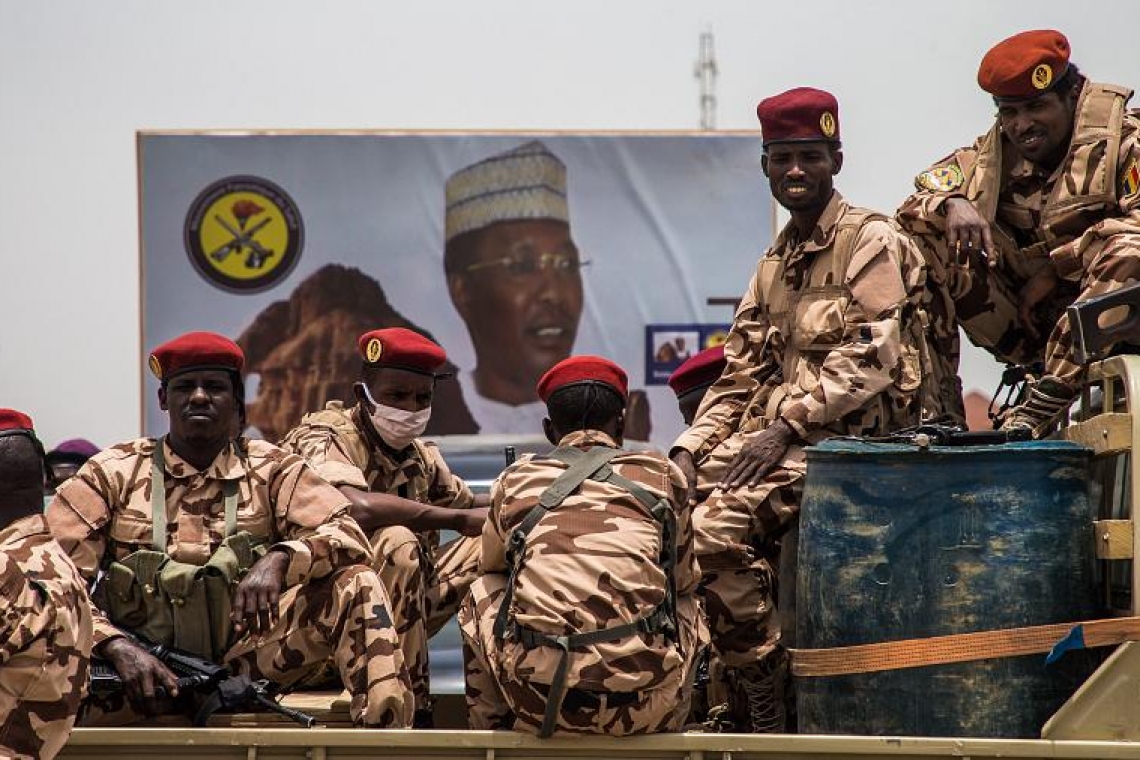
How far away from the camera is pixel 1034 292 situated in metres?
5.90

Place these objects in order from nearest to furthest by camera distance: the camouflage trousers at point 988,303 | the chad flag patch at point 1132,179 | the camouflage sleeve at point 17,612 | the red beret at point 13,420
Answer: the camouflage sleeve at point 17,612 < the red beret at point 13,420 < the chad flag patch at point 1132,179 < the camouflage trousers at point 988,303

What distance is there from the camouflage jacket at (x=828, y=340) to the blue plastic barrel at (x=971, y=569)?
0.79 meters

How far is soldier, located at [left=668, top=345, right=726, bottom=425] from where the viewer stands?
668 centimetres

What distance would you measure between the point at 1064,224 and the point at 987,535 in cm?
140

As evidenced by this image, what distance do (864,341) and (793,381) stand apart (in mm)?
391

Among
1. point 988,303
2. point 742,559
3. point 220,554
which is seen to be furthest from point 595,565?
point 988,303

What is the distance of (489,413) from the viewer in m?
14.6

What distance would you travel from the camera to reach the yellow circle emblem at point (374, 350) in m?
6.61

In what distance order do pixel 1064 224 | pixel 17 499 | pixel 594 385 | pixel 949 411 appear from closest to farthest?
pixel 17 499 → pixel 594 385 → pixel 1064 224 → pixel 949 411

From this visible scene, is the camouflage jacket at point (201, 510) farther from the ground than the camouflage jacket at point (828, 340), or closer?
closer

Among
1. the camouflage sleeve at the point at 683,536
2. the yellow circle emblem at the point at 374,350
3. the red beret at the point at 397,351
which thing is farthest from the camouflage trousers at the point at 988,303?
the yellow circle emblem at the point at 374,350

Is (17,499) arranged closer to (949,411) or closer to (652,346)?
(949,411)

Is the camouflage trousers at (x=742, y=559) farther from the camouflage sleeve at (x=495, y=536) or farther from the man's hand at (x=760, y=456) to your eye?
the camouflage sleeve at (x=495, y=536)

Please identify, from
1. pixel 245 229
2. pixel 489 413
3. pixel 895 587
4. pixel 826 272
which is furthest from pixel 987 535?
pixel 245 229
